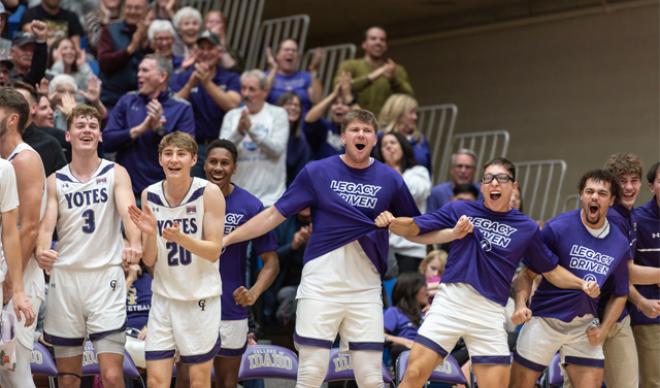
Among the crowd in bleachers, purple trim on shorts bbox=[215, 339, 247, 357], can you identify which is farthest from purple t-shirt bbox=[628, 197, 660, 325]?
purple trim on shorts bbox=[215, 339, 247, 357]

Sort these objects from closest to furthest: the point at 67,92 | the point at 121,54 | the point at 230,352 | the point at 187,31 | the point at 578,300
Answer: the point at 230,352, the point at 578,300, the point at 67,92, the point at 121,54, the point at 187,31

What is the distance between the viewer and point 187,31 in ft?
41.0

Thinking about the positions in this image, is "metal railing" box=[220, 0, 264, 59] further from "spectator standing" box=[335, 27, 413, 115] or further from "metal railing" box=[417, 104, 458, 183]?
"metal railing" box=[417, 104, 458, 183]

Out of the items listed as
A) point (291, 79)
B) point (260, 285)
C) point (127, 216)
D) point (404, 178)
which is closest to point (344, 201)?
point (260, 285)

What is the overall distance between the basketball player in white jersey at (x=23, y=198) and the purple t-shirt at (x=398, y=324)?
3449 mm

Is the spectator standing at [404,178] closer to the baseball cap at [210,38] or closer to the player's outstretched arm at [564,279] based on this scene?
the baseball cap at [210,38]

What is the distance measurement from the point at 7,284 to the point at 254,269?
3.51 metres

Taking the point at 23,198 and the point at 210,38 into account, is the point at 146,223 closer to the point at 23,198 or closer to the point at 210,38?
the point at 23,198

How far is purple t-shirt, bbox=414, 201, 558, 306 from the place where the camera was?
784 cm

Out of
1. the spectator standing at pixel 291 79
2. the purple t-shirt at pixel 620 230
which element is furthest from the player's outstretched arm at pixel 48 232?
the spectator standing at pixel 291 79

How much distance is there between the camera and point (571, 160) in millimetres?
15531

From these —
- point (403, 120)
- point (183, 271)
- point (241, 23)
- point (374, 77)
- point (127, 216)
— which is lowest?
point (183, 271)

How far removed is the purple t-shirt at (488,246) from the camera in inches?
309

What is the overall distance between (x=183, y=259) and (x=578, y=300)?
292cm
